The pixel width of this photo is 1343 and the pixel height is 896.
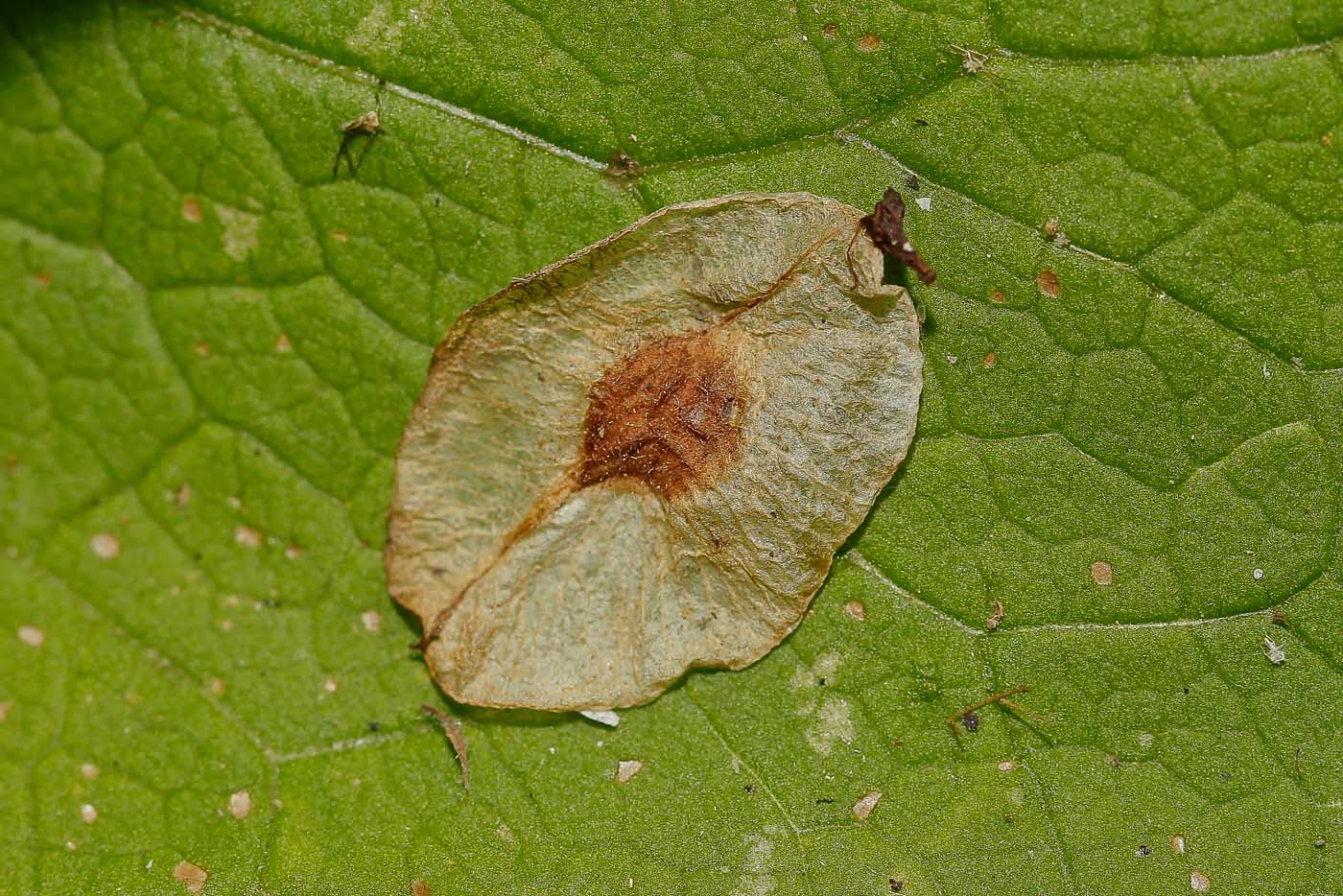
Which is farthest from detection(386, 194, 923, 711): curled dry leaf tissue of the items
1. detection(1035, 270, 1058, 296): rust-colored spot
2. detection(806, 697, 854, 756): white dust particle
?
detection(1035, 270, 1058, 296): rust-colored spot

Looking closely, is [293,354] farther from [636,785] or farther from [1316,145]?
[1316,145]

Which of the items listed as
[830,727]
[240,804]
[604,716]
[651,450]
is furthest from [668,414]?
[240,804]

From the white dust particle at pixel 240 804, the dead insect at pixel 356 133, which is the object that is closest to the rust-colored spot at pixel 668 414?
the dead insect at pixel 356 133

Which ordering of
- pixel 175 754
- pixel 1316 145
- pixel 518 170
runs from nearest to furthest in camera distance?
pixel 1316 145
pixel 518 170
pixel 175 754

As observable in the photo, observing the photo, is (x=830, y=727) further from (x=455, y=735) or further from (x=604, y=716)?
(x=455, y=735)

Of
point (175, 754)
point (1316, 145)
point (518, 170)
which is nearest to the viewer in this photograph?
point (1316, 145)

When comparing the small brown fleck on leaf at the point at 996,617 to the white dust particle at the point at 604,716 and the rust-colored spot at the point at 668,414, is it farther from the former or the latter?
the white dust particle at the point at 604,716

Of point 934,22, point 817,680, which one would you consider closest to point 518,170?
point 934,22
